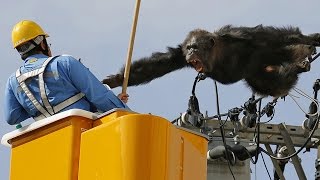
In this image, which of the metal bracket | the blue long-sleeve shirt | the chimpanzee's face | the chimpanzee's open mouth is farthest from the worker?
the metal bracket

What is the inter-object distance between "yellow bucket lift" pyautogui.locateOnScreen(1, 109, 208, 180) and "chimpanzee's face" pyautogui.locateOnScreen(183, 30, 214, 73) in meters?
5.51

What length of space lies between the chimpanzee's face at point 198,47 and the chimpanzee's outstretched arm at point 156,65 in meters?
0.17

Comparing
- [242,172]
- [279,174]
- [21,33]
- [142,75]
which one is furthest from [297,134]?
[21,33]

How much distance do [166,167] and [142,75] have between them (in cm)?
624

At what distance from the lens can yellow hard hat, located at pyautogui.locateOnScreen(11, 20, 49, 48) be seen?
13.2ft

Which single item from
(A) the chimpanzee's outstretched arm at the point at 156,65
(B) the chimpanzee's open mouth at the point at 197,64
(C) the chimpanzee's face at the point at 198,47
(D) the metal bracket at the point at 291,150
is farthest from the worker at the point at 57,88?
(D) the metal bracket at the point at 291,150

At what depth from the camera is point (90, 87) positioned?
3.71 meters

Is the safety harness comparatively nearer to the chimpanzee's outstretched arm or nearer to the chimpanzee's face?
the chimpanzee's face

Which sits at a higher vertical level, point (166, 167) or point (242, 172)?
point (166, 167)

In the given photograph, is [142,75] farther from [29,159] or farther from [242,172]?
[29,159]

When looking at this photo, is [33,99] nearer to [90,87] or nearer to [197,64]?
[90,87]

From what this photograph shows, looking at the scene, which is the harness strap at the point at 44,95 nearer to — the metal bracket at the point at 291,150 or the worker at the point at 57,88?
the worker at the point at 57,88

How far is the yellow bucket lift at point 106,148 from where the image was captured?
3129 mm

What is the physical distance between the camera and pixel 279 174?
12.0 metres
